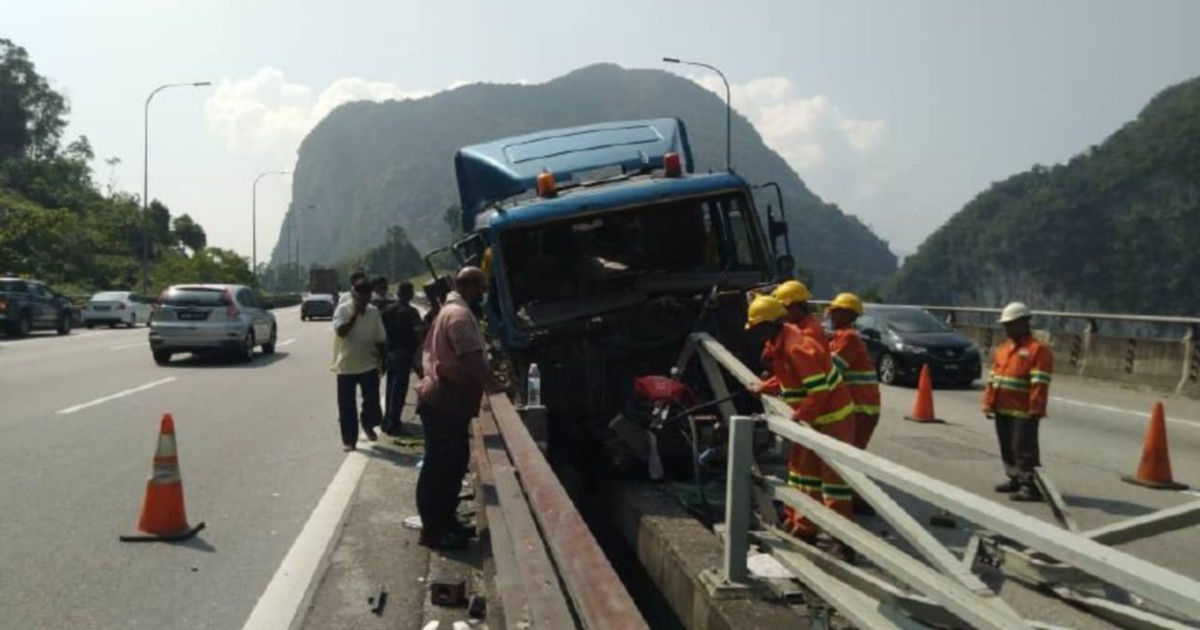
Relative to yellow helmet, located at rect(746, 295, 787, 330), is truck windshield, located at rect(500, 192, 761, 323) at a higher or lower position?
higher

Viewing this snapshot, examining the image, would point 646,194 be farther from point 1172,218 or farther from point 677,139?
point 1172,218

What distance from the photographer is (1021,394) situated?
27.8 ft

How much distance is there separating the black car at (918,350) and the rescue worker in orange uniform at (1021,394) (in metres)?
9.51

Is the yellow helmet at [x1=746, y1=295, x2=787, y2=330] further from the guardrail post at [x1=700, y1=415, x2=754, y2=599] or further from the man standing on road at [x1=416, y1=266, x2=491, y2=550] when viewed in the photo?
the man standing on road at [x1=416, y1=266, x2=491, y2=550]

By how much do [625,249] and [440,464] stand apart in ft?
10.1

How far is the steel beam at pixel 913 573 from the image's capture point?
2861 mm

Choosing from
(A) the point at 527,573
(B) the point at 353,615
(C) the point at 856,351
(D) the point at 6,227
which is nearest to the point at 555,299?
(C) the point at 856,351

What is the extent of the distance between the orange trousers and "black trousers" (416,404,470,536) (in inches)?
78.7

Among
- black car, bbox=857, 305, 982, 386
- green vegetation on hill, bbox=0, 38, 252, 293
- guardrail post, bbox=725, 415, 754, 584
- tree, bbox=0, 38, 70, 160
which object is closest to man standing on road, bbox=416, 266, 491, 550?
guardrail post, bbox=725, 415, 754, 584

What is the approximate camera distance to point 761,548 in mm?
5109

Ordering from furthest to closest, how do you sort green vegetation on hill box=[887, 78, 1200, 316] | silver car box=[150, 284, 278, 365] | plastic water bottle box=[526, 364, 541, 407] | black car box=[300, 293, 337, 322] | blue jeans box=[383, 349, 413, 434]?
black car box=[300, 293, 337, 322], green vegetation on hill box=[887, 78, 1200, 316], silver car box=[150, 284, 278, 365], blue jeans box=[383, 349, 413, 434], plastic water bottle box=[526, 364, 541, 407]

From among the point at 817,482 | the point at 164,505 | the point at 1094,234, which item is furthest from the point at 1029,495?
the point at 1094,234

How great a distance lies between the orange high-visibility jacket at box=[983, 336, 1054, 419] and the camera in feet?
27.1

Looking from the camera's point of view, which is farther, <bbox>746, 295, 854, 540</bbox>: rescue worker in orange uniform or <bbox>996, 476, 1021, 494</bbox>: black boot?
<bbox>996, 476, 1021, 494</bbox>: black boot
